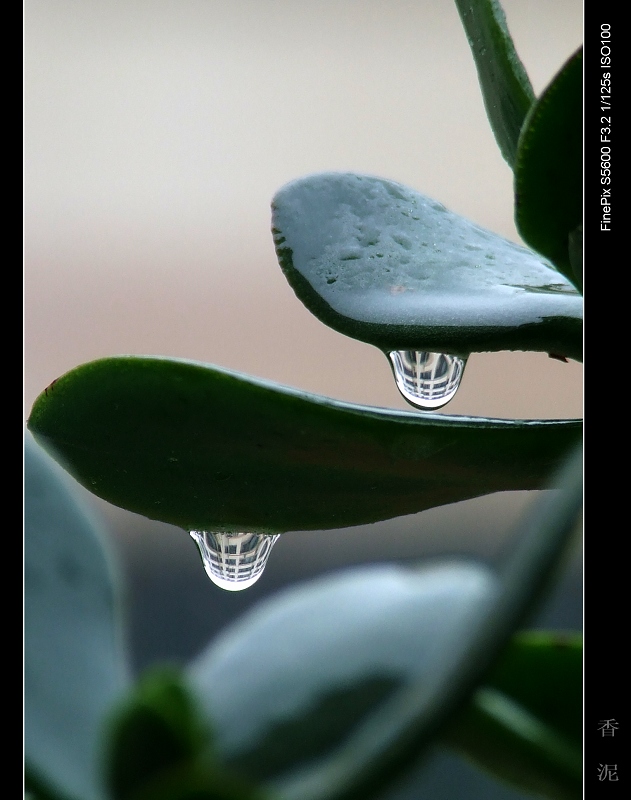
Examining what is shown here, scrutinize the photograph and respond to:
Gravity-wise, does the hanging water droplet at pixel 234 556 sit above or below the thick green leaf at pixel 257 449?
below

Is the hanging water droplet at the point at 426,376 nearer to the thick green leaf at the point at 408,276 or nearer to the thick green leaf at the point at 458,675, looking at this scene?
the thick green leaf at the point at 408,276

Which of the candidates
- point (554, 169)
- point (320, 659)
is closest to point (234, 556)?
point (320, 659)

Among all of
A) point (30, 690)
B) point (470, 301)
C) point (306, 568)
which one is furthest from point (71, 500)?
point (306, 568)

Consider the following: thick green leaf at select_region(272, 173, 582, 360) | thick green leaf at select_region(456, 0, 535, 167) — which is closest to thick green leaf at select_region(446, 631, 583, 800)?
thick green leaf at select_region(272, 173, 582, 360)

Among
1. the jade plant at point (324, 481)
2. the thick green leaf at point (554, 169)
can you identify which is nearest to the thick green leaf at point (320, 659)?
the jade plant at point (324, 481)

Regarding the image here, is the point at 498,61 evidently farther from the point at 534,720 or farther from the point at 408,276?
the point at 534,720

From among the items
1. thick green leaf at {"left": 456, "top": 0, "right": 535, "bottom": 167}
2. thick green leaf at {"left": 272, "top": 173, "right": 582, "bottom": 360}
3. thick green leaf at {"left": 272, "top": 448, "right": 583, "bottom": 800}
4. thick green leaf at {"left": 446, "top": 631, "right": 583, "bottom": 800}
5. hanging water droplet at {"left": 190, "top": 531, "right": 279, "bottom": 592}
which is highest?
thick green leaf at {"left": 456, "top": 0, "right": 535, "bottom": 167}

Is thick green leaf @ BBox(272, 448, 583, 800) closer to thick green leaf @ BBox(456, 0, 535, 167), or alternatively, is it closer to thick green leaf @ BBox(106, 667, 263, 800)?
thick green leaf @ BBox(106, 667, 263, 800)
